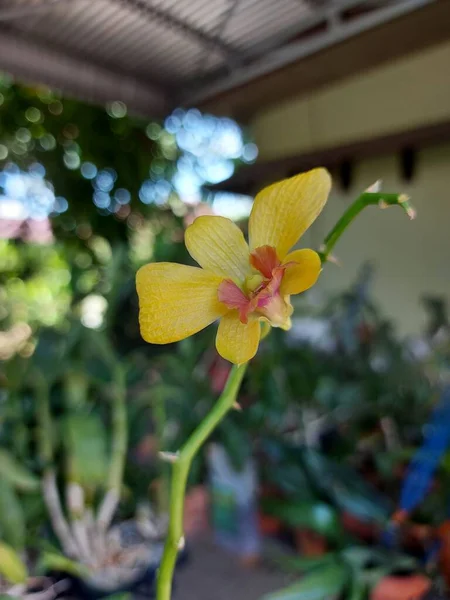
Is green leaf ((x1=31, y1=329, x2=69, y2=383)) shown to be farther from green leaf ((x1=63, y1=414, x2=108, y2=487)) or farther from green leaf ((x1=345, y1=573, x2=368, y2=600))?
green leaf ((x1=345, y1=573, x2=368, y2=600))

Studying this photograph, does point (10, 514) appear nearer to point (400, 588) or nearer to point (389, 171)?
point (400, 588)

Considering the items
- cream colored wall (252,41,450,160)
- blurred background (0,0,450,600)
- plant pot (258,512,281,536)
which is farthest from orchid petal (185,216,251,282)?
plant pot (258,512,281,536)

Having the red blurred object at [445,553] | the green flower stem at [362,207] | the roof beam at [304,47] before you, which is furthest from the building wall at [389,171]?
the green flower stem at [362,207]

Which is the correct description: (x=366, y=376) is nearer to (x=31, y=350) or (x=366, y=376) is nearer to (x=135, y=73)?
(x=31, y=350)

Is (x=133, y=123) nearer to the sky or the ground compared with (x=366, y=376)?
nearer to the sky

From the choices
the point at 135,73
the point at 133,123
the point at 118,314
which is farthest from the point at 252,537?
the point at 133,123

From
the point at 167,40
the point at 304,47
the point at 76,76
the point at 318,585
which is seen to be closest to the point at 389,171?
the point at 304,47
